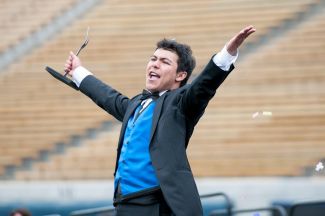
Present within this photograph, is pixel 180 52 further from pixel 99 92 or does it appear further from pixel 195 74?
pixel 195 74

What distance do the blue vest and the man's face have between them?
0.09 m

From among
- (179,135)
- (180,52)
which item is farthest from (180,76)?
(179,135)

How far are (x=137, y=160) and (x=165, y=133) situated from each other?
17 cm

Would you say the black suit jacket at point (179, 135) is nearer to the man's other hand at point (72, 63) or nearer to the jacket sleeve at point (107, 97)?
the jacket sleeve at point (107, 97)

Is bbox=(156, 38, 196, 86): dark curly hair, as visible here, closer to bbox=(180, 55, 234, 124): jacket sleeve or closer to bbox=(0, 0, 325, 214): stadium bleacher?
bbox=(180, 55, 234, 124): jacket sleeve

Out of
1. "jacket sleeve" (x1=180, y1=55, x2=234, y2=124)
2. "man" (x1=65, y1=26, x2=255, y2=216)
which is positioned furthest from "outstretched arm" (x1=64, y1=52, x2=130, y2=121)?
"jacket sleeve" (x1=180, y1=55, x2=234, y2=124)

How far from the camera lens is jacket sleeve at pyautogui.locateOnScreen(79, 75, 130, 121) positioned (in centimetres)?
370

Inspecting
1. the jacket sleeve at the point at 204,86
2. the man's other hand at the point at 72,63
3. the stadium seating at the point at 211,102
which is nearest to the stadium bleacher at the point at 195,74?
the stadium seating at the point at 211,102

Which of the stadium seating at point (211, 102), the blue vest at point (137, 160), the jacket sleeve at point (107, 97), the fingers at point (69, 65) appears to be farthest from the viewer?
the stadium seating at point (211, 102)

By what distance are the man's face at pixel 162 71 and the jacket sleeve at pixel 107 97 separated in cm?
26

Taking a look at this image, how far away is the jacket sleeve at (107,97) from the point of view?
3.70m

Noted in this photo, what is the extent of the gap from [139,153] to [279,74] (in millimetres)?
6987

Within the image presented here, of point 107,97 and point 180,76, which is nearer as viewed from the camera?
point 180,76

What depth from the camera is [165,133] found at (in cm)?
327
